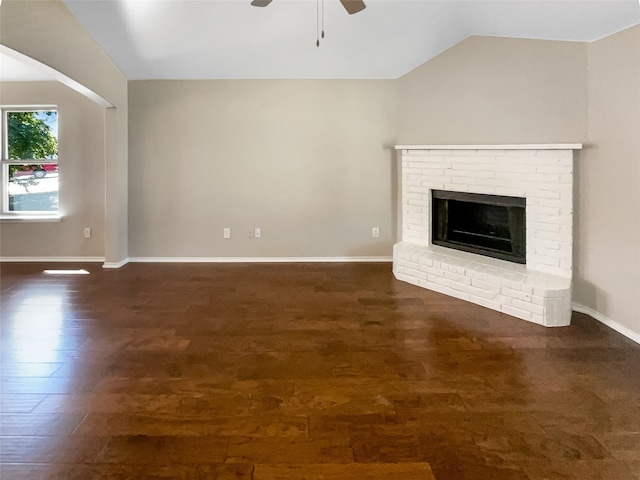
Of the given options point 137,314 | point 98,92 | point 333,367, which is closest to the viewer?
point 333,367

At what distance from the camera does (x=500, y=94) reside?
450 cm

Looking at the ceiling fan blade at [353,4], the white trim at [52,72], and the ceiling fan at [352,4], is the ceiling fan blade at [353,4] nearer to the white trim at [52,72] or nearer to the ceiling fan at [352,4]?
the ceiling fan at [352,4]

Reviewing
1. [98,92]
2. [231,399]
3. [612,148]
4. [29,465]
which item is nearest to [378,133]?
[612,148]

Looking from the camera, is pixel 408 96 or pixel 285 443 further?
pixel 408 96

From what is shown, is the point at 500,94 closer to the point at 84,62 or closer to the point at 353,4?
the point at 353,4

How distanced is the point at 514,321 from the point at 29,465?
130 inches

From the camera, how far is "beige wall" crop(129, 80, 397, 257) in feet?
19.4

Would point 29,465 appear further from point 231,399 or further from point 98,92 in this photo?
point 98,92

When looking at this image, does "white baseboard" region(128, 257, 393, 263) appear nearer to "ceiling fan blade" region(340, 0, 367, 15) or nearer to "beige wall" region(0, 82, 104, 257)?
"beige wall" region(0, 82, 104, 257)

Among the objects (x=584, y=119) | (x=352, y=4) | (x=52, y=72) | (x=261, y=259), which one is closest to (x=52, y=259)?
(x=261, y=259)

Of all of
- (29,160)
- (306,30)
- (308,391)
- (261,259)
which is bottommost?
(308,391)

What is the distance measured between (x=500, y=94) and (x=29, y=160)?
18.5 feet

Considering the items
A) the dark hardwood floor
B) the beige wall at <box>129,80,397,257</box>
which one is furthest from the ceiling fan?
the beige wall at <box>129,80,397,257</box>

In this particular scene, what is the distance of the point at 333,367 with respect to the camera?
Answer: 296cm
